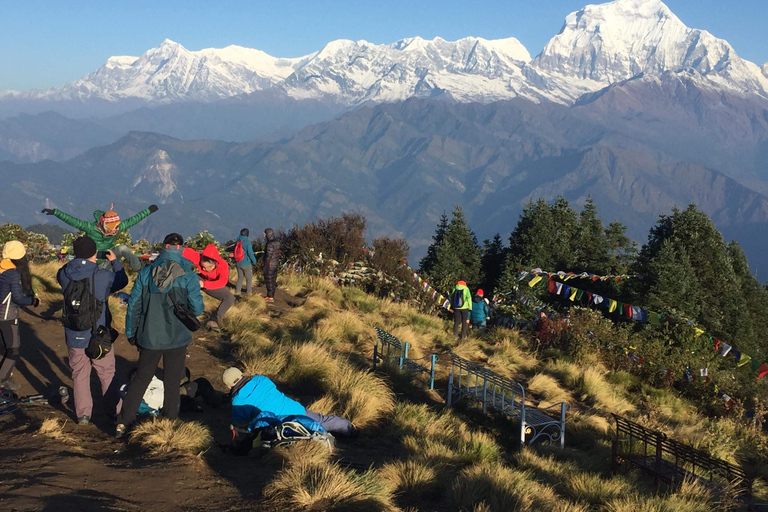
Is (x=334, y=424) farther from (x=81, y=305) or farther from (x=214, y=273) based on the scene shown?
(x=214, y=273)

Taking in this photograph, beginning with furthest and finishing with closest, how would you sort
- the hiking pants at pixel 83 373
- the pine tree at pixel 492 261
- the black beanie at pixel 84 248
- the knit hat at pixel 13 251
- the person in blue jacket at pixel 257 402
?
1. the pine tree at pixel 492 261
2. the knit hat at pixel 13 251
3. the person in blue jacket at pixel 257 402
4. the hiking pants at pixel 83 373
5. the black beanie at pixel 84 248

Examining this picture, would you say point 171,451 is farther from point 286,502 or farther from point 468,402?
point 468,402

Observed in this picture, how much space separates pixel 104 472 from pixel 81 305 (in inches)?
71.1

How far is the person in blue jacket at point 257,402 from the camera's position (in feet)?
21.1

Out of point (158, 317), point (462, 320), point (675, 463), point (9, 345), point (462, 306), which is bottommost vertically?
point (9, 345)

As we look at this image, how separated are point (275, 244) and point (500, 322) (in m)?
8.76

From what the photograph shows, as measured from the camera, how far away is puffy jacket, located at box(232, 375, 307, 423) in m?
6.44

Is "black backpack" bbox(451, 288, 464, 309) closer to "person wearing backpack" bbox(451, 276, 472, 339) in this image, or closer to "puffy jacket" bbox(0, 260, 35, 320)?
"person wearing backpack" bbox(451, 276, 472, 339)

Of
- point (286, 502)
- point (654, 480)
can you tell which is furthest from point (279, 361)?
point (654, 480)

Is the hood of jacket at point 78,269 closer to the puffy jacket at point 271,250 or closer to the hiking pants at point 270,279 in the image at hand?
the puffy jacket at point 271,250

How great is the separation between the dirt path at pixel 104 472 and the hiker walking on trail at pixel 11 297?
48 centimetres

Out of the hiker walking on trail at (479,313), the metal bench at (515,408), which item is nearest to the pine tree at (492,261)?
the hiker walking on trail at (479,313)

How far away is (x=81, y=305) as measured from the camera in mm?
6129

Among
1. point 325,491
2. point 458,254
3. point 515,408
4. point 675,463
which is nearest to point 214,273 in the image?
point 515,408
